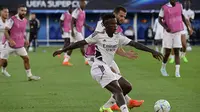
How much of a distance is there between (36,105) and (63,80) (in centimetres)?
494

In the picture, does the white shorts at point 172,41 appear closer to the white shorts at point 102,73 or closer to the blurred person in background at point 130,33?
the white shorts at point 102,73

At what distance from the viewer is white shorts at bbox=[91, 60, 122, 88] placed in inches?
370

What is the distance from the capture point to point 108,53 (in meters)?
9.82

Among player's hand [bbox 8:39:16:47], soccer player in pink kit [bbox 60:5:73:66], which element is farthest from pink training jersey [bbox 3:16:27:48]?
soccer player in pink kit [bbox 60:5:73:66]

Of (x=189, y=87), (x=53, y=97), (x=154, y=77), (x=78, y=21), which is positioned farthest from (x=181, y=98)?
(x=78, y=21)

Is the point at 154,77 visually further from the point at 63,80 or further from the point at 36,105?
the point at 36,105

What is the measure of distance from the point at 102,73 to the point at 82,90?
4352 mm

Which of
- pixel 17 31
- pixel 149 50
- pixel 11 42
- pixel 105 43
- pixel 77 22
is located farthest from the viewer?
pixel 77 22

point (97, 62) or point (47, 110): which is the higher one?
point (97, 62)

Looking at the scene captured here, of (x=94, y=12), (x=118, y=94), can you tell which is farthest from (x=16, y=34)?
(x=94, y=12)

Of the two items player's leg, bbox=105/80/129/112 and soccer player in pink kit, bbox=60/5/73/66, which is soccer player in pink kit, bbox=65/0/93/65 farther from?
player's leg, bbox=105/80/129/112

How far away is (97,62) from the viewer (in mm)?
9758

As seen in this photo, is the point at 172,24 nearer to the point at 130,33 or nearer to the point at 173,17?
the point at 173,17

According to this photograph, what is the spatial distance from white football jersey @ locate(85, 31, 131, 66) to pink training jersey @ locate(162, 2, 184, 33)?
7.19m
